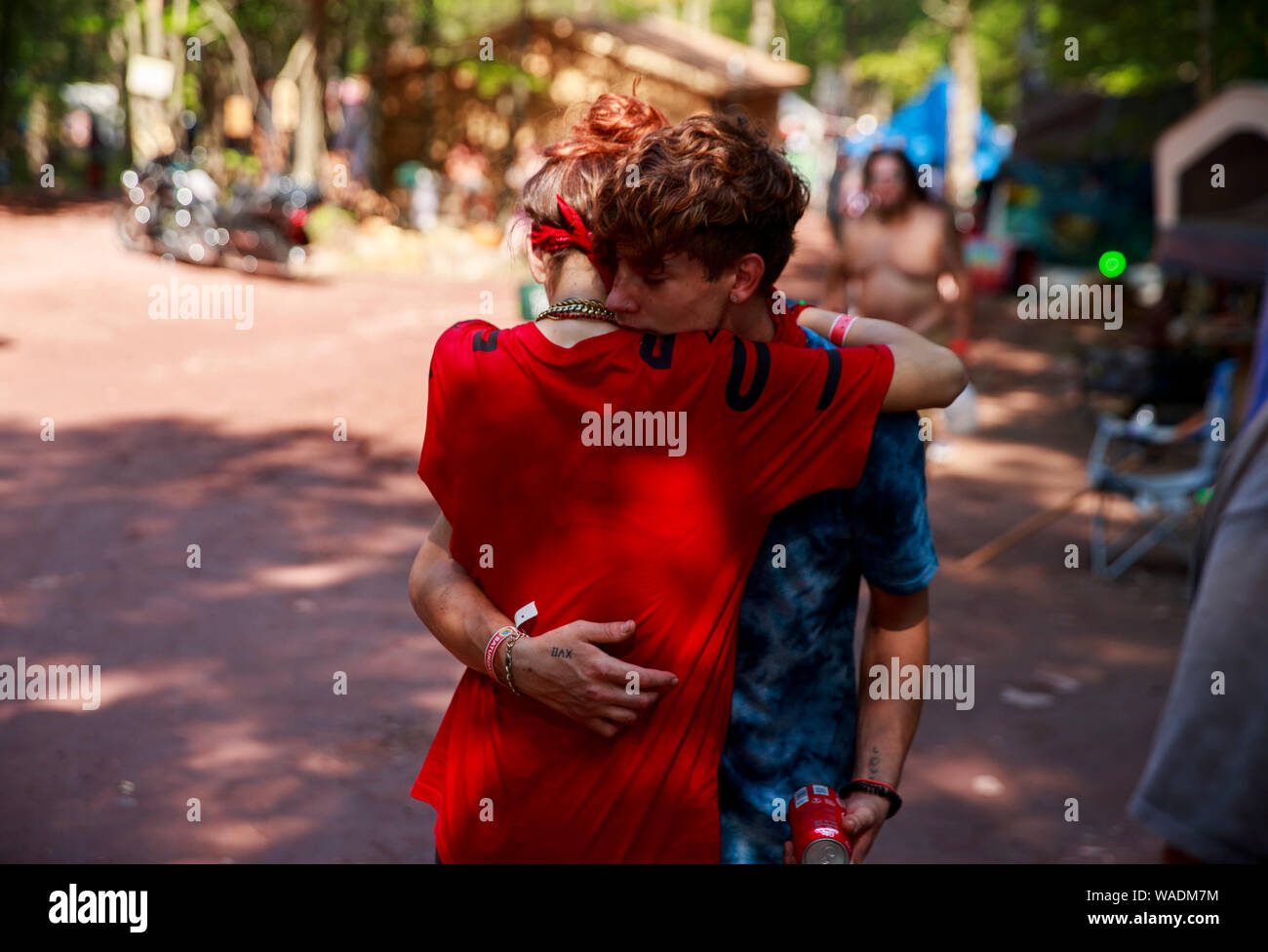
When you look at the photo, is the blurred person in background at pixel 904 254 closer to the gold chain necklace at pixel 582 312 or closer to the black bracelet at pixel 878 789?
the black bracelet at pixel 878 789

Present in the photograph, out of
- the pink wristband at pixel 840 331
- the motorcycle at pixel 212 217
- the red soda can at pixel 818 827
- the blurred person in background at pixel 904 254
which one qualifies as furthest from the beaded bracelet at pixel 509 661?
the motorcycle at pixel 212 217

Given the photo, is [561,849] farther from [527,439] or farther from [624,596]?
[527,439]

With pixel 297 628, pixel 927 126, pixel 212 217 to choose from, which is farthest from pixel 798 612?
pixel 927 126

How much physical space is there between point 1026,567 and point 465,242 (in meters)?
16.2

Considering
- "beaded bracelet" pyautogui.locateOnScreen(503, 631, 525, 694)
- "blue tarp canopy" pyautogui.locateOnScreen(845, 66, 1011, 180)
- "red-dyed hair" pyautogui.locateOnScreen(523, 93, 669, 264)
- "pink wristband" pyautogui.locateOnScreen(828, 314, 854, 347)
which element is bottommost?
"beaded bracelet" pyautogui.locateOnScreen(503, 631, 525, 694)

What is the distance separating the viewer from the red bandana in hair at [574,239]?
190 centimetres

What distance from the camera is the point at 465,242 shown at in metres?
22.4

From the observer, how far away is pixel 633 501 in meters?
1.84

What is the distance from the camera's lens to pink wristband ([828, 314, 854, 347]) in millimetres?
2141

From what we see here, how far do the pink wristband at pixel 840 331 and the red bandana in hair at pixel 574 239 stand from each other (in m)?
0.46

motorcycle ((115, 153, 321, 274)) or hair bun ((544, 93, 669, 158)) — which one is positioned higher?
motorcycle ((115, 153, 321, 274))

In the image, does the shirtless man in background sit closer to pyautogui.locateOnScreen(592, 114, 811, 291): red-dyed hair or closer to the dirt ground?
the dirt ground

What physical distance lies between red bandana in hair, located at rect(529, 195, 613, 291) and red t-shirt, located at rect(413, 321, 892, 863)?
14 cm

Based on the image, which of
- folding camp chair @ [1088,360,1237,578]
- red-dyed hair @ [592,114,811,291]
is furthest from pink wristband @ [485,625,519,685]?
folding camp chair @ [1088,360,1237,578]
